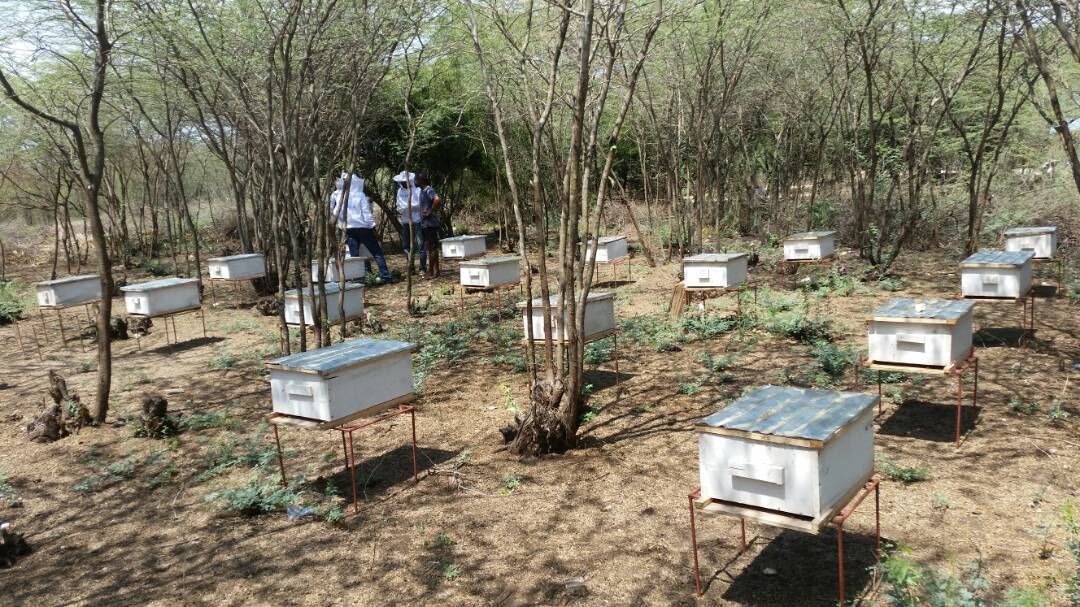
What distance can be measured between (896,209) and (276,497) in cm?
1522

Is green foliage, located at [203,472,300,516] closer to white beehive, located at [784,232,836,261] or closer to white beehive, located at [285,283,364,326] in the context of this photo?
white beehive, located at [285,283,364,326]

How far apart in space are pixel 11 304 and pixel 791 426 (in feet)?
53.5

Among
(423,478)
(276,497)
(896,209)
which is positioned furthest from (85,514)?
(896,209)

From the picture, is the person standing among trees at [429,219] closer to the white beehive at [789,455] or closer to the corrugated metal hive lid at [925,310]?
the corrugated metal hive lid at [925,310]

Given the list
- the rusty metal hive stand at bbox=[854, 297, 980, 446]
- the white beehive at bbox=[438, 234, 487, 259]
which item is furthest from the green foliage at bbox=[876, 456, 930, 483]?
the white beehive at bbox=[438, 234, 487, 259]

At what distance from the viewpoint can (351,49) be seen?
905cm

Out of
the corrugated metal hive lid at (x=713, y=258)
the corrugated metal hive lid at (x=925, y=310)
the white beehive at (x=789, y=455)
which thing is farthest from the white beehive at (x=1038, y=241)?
the white beehive at (x=789, y=455)

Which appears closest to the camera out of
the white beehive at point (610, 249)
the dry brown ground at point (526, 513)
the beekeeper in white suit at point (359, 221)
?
the dry brown ground at point (526, 513)

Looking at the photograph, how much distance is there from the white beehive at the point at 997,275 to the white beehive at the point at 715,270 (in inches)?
109

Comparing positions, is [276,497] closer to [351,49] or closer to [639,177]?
[351,49]

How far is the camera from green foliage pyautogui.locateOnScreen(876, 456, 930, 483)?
550 centimetres

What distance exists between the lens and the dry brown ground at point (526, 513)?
4449 millimetres

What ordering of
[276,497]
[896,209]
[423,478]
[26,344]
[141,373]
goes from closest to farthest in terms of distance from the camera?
1. [276,497]
2. [423,478]
3. [141,373]
4. [26,344]
5. [896,209]

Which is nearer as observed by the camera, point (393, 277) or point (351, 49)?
point (351, 49)
